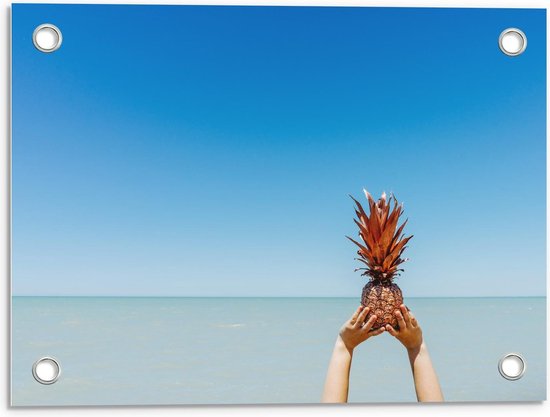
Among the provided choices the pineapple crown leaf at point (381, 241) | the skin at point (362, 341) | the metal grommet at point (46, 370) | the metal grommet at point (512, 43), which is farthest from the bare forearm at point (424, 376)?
the metal grommet at point (46, 370)

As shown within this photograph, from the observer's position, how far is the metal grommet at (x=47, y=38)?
3.34 m

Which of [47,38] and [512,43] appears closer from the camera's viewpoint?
[47,38]

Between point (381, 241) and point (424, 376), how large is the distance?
62 centimetres

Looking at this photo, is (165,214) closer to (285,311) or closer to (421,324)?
(285,311)

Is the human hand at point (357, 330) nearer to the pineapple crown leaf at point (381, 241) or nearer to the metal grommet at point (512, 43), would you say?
the pineapple crown leaf at point (381, 241)

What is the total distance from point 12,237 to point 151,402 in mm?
867

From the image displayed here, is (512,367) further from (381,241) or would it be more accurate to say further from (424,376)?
(381,241)

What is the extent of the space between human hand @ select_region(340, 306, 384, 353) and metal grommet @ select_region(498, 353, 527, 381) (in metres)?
0.54

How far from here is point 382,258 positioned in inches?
131

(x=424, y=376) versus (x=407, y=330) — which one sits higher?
(x=407, y=330)

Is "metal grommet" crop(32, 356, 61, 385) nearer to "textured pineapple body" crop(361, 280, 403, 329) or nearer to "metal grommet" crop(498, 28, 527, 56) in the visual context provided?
"textured pineapple body" crop(361, 280, 403, 329)

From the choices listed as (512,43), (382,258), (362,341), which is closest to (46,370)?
(362,341)

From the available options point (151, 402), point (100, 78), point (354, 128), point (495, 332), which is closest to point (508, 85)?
point (354, 128)

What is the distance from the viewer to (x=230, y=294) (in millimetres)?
3441
